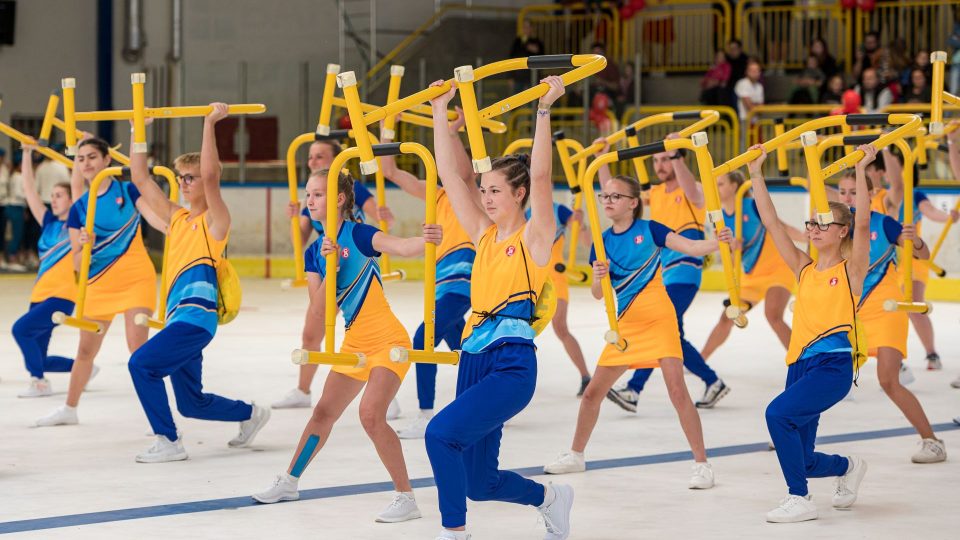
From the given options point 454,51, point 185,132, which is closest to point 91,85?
point 185,132

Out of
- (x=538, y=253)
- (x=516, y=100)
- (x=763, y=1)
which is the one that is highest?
(x=763, y=1)

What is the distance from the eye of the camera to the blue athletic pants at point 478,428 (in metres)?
5.17

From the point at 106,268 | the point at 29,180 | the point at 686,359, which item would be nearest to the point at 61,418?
the point at 106,268

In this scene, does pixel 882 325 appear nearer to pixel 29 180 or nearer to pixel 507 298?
pixel 507 298

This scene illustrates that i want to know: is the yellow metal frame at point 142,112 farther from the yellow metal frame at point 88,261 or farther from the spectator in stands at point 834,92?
the spectator in stands at point 834,92

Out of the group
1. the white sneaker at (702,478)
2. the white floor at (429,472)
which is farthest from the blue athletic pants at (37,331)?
the white sneaker at (702,478)

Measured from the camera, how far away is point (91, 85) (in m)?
23.9

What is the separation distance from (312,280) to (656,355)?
5.94ft

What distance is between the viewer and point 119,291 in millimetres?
8758

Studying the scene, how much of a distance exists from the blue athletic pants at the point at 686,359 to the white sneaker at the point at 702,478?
7.47 ft

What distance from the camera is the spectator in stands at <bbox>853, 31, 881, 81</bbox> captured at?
65.4ft

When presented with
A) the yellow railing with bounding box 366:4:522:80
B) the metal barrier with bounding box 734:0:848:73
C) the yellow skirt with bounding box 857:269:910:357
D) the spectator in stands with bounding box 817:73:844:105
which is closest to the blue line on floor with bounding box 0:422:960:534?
the yellow skirt with bounding box 857:269:910:357

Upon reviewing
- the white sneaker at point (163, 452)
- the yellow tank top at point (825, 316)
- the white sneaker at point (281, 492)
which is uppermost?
the yellow tank top at point (825, 316)

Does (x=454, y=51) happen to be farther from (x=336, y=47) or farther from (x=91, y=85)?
(x=91, y=85)
